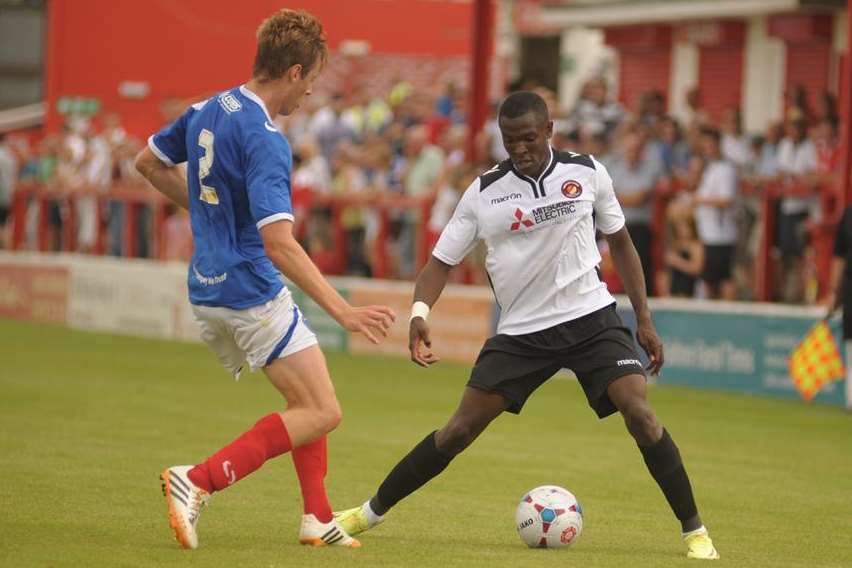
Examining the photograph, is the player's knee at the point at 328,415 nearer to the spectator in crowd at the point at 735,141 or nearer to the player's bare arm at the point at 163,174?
the player's bare arm at the point at 163,174

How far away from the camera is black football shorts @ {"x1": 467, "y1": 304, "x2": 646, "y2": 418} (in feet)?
26.8

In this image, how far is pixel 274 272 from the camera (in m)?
7.70

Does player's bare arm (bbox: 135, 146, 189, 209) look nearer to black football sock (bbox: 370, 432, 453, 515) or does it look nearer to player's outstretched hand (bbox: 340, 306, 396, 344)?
player's outstretched hand (bbox: 340, 306, 396, 344)

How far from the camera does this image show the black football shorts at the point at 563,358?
817 cm

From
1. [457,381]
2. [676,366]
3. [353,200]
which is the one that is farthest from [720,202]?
[353,200]

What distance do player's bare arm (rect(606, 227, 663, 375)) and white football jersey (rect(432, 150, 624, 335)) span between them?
80mm

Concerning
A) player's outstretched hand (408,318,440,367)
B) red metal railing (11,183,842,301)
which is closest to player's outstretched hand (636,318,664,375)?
player's outstretched hand (408,318,440,367)

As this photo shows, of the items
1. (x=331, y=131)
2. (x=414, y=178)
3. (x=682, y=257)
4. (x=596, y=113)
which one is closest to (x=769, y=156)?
(x=682, y=257)

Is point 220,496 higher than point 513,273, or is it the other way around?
point 513,273

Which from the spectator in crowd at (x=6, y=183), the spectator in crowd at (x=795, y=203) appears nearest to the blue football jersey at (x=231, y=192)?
the spectator in crowd at (x=795, y=203)

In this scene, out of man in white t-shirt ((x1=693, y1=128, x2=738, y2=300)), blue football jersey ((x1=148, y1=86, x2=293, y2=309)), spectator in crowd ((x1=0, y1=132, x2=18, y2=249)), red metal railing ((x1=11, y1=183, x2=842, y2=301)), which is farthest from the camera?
spectator in crowd ((x1=0, y1=132, x2=18, y2=249))

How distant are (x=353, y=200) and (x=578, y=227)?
45.5 feet

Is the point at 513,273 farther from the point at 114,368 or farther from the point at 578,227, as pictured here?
the point at 114,368

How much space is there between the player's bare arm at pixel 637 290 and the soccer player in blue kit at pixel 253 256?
148 cm
